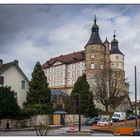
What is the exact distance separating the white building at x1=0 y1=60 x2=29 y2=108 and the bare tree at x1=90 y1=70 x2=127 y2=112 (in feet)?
26.4

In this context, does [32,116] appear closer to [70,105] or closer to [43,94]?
[43,94]

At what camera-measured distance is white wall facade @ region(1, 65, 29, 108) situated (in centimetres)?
3616

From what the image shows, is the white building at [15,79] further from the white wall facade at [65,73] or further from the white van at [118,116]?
the white wall facade at [65,73]

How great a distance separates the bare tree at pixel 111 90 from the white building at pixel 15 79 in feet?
26.4

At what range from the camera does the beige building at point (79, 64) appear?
5572cm

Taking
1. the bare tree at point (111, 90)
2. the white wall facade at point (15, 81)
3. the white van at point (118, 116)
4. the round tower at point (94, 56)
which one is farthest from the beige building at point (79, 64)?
the white wall facade at point (15, 81)

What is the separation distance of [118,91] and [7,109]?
1358 cm

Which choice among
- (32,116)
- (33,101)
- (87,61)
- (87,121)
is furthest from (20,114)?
(87,61)

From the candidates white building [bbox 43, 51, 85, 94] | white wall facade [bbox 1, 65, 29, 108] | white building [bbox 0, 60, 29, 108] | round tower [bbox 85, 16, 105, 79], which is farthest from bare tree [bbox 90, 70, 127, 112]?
white building [bbox 43, 51, 85, 94]

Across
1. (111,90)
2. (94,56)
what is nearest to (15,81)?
(111,90)

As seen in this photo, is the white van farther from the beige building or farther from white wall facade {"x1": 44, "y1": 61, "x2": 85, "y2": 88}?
white wall facade {"x1": 44, "y1": 61, "x2": 85, "y2": 88}

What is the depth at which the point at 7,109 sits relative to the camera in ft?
103
